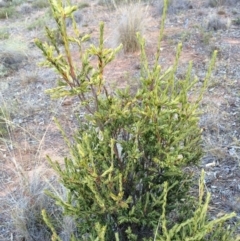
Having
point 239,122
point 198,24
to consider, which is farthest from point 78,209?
point 198,24

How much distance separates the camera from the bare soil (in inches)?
134

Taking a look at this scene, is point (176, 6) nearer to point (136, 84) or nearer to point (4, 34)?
point (4, 34)

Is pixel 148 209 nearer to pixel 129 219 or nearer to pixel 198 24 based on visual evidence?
pixel 129 219

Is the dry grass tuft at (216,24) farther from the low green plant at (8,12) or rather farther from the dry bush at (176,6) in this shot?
the low green plant at (8,12)

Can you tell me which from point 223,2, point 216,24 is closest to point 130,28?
point 216,24

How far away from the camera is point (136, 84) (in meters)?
5.05

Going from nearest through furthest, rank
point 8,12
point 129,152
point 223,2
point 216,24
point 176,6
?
point 129,152
point 216,24
point 223,2
point 176,6
point 8,12

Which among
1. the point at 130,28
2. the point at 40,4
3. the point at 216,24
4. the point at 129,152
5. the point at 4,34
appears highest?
the point at 129,152

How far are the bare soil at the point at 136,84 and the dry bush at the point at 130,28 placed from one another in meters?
0.17

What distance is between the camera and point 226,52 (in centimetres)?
618

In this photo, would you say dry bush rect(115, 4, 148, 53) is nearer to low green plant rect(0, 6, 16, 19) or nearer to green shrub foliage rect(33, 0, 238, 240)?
green shrub foliage rect(33, 0, 238, 240)

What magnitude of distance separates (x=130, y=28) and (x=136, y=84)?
183 centimetres

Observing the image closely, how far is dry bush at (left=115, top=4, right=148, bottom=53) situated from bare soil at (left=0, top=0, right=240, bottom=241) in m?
0.17

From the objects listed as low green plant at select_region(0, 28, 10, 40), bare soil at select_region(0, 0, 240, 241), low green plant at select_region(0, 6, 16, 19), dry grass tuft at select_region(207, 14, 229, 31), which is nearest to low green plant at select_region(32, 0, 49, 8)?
low green plant at select_region(0, 6, 16, 19)
